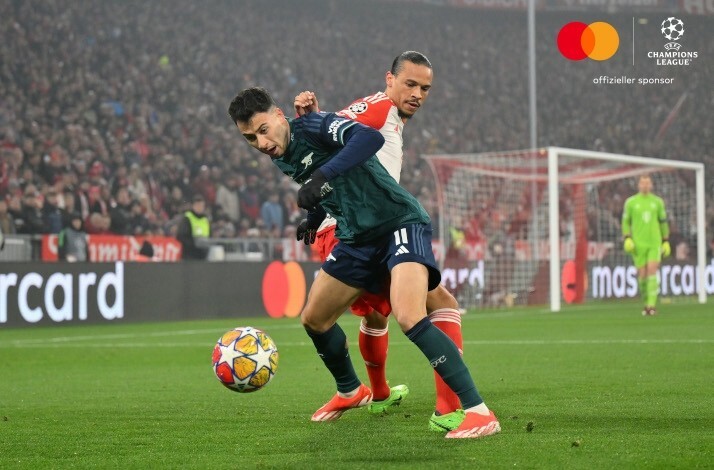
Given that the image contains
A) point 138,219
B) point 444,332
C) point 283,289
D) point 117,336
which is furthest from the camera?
point 138,219

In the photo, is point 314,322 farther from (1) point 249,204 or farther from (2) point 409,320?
(1) point 249,204

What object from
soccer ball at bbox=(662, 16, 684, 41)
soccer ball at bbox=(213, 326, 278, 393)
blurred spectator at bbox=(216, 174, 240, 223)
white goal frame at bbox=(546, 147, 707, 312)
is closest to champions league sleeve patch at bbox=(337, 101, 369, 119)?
soccer ball at bbox=(213, 326, 278, 393)

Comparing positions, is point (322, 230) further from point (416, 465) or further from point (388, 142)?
point (416, 465)

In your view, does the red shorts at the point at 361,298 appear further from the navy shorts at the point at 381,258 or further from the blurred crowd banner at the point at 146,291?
the blurred crowd banner at the point at 146,291

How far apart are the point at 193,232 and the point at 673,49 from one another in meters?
22.2

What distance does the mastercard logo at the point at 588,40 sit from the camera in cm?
3078

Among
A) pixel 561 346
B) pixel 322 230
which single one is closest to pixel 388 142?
pixel 322 230

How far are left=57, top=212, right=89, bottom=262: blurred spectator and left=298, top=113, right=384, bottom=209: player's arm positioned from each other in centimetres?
1062

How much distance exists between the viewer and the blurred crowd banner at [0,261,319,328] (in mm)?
13594

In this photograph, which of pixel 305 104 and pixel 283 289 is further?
pixel 283 289

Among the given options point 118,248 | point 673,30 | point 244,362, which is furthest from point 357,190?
point 673,30

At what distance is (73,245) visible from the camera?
49.1ft

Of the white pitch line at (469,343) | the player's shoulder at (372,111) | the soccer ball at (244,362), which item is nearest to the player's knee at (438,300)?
the soccer ball at (244,362)

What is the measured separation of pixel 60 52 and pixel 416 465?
1882cm
